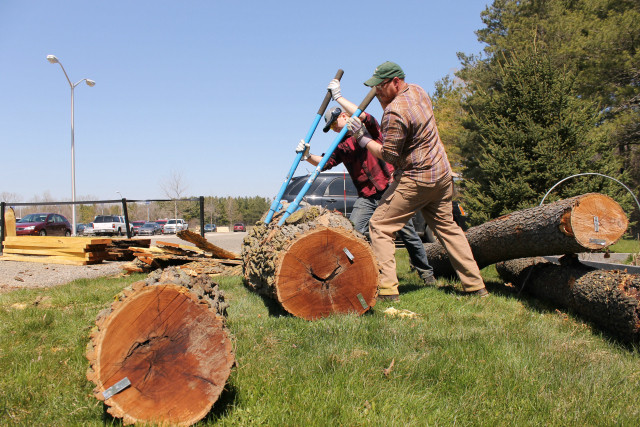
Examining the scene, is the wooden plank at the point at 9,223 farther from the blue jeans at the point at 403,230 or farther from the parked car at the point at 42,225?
the parked car at the point at 42,225

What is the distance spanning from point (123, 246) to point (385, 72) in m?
6.42

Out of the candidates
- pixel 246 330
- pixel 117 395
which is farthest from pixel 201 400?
pixel 246 330

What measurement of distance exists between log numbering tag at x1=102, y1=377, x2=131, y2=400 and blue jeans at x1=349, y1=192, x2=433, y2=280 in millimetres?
3046

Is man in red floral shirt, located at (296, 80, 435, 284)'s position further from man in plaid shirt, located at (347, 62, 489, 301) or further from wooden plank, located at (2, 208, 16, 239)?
wooden plank, located at (2, 208, 16, 239)

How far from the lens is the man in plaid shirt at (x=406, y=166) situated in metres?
3.51

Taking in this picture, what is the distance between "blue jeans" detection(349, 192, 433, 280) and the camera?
4.57 metres

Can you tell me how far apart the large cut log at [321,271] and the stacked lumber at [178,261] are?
9.62 ft

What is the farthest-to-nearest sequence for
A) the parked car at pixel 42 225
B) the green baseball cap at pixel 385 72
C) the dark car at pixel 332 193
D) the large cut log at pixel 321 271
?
the parked car at pixel 42 225, the dark car at pixel 332 193, the green baseball cap at pixel 385 72, the large cut log at pixel 321 271

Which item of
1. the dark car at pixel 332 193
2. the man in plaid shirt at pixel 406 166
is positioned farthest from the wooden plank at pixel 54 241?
the man in plaid shirt at pixel 406 166

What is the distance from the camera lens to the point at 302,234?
3.14 metres

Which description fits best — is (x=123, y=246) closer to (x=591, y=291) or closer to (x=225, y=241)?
(x=225, y=241)

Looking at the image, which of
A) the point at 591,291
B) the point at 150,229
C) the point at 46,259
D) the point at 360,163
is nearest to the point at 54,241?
the point at 46,259

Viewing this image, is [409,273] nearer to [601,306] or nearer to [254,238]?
[254,238]

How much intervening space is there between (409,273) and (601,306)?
300cm
